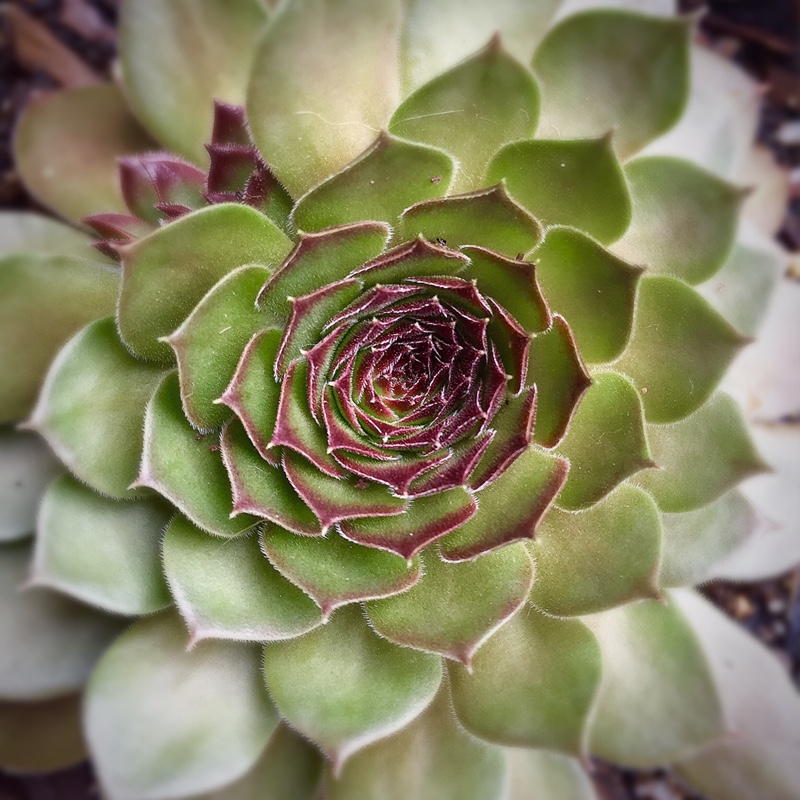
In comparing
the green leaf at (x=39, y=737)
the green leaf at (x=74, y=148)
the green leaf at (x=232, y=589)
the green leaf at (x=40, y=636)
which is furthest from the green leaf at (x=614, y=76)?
the green leaf at (x=39, y=737)

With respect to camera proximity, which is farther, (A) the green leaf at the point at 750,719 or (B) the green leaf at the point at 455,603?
(A) the green leaf at the point at 750,719

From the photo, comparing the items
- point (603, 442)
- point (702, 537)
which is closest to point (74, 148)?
point (603, 442)

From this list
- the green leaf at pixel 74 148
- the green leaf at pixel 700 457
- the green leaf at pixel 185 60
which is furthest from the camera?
the green leaf at pixel 74 148

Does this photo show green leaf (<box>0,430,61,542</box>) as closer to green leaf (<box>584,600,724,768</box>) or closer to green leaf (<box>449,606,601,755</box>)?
green leaf (<box>449,606,601,755</box>)

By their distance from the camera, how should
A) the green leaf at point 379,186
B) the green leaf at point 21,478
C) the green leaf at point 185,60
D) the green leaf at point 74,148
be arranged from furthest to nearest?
the green leaf at point 74,148 → the green leaf at point 185,60 → the green leaf at point 21,478 → the green leaf at point 379,186

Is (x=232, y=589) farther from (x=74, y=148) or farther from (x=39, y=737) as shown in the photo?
(x=74, y=148)

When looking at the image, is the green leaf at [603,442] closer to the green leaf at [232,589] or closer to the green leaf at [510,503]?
the green leaf at [510,503]

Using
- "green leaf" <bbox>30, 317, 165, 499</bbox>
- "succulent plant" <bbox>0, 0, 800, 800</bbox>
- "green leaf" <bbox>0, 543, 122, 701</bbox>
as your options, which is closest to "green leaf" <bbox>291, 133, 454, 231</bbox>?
"succulent plant" <bbox>0, 0, 800, 800</bbox>
